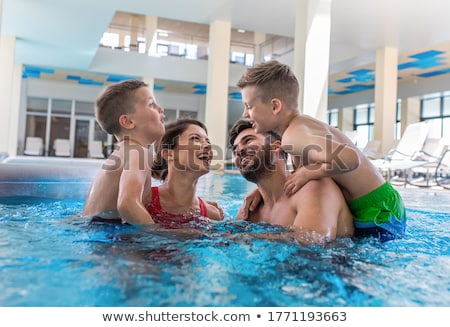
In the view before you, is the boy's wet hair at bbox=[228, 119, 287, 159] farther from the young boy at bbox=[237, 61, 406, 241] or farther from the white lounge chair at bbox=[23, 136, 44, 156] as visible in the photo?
the white lounge chair at bbox=[23, 136, 44, 156]

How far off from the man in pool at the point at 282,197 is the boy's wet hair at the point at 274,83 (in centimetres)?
24

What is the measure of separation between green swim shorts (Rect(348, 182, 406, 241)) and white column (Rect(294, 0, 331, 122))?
16.7ft

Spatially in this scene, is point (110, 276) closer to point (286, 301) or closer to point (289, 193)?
point (286, 301)

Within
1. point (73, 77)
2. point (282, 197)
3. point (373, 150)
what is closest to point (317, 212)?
point (282, 197)

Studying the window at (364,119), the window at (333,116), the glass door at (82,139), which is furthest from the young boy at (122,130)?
the window at (333,116)

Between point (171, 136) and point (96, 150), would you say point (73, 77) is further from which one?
point (171, 136)

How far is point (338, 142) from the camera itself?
2.10m

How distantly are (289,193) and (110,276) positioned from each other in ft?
3.64

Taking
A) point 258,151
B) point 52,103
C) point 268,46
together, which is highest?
point 268,46

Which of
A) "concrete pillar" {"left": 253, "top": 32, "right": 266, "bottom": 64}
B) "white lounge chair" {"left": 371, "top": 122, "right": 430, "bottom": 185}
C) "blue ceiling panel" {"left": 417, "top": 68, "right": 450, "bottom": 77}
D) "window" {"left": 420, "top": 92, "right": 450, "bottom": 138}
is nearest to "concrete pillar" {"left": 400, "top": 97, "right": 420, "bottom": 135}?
"window" {"left": 420, "top": 92, "right": 450, "bottom": 138}

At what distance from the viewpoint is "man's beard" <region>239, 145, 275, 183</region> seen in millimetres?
2350

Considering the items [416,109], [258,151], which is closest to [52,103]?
[416,109]

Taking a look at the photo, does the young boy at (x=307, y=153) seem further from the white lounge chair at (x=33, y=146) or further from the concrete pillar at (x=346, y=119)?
the concrete pillar at (x=346, y=119)

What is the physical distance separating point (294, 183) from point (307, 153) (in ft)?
0.62
